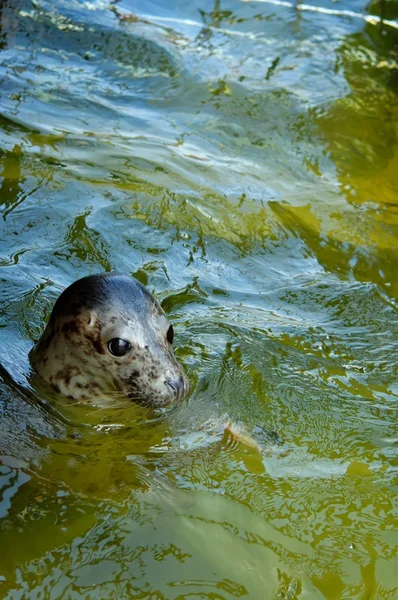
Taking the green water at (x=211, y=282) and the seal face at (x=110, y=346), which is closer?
the green water at (x=211, y=282)

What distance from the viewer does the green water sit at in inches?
129

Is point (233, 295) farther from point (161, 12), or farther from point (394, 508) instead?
point (161, 12)

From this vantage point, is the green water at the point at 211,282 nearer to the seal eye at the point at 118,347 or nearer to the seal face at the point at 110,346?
the seal face at the point at 110,346

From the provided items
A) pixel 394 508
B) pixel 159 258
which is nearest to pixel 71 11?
pixel 159 258

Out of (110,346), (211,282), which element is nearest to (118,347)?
(110,346)

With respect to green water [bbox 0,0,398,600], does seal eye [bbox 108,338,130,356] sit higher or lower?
higher

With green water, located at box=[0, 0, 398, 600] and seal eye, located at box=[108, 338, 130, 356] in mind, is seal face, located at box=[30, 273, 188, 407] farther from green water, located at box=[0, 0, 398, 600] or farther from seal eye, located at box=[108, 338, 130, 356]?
green water, located at box=[0, 0, 398, 600]

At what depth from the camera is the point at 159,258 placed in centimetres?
574

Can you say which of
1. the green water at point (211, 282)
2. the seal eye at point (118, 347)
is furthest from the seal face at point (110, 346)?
the green water at point (211, 282)

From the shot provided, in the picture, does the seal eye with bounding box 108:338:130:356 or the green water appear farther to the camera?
the seal eye with bounding box 108:338:130:356

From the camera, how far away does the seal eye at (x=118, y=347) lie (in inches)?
152

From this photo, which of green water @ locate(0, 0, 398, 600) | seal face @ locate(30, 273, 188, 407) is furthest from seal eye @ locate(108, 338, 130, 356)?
green water @ locate(0, 0, 398, 600)

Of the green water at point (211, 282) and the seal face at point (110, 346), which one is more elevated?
the seal face at point (110, 346)

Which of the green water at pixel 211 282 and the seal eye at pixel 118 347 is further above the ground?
the seal eye at pixel 118 347
